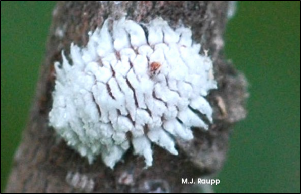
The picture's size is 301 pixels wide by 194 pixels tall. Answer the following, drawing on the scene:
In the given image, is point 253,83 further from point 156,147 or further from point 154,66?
point 154,66

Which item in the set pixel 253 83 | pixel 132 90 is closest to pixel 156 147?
pixel 132 90

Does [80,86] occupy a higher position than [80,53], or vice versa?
[80,53]

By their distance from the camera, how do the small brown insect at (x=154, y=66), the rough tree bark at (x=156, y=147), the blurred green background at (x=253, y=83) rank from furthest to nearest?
the blurred green background at (x=253, y=83) < the rough tree bark at (x=156, y=147) < the small brown insect at (x=154, y=66)

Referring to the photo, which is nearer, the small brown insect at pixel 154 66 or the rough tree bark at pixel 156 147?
the small brown insect at pixel 154 66

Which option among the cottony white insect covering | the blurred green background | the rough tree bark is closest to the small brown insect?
the cottony white insect covering

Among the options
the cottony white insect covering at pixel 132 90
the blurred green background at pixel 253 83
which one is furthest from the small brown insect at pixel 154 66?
the blurred green background at pixel 253 83

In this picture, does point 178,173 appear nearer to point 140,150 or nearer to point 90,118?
point 140,150

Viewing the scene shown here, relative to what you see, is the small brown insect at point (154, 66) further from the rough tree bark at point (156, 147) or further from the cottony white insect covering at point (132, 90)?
the rough tree bark at point (156, 147)

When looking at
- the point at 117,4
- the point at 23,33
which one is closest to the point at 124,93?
the point at 117,4
